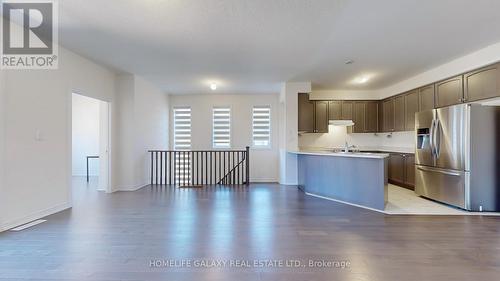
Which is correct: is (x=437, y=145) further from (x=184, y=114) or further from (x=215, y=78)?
(x=184, y=114)

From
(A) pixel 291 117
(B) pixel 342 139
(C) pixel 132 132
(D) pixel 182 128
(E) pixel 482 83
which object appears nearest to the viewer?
(E) pixel 482 83

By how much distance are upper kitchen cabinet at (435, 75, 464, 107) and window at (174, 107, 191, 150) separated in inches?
261

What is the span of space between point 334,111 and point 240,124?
9.40ft

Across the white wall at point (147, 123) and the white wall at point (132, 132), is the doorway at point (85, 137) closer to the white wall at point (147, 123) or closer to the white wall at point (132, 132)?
the white wall at point (147, 123)

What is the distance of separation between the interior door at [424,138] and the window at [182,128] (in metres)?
6.27

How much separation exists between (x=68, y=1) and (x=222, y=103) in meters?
5.85

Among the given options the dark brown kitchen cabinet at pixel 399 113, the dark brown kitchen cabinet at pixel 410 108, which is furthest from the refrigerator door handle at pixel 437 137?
the dark brown kitchen cabinet at pixel 399 113

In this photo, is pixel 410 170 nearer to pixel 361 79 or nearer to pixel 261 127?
pixel 361 79

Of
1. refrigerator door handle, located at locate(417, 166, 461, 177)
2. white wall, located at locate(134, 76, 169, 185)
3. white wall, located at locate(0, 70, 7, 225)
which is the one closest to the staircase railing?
white wall, located at locate(134, 76, 169, 185)

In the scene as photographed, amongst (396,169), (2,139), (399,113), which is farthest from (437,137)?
(2,139)

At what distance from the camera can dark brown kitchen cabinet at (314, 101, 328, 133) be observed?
7.60m

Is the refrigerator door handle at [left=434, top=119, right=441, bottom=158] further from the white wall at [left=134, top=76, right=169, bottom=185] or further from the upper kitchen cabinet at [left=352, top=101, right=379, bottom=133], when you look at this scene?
the white wall at [left=134, top=76, right=169, bottom=185]

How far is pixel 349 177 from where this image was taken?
4895 millimetres

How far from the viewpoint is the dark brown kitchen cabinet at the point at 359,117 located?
7727 millimetres
